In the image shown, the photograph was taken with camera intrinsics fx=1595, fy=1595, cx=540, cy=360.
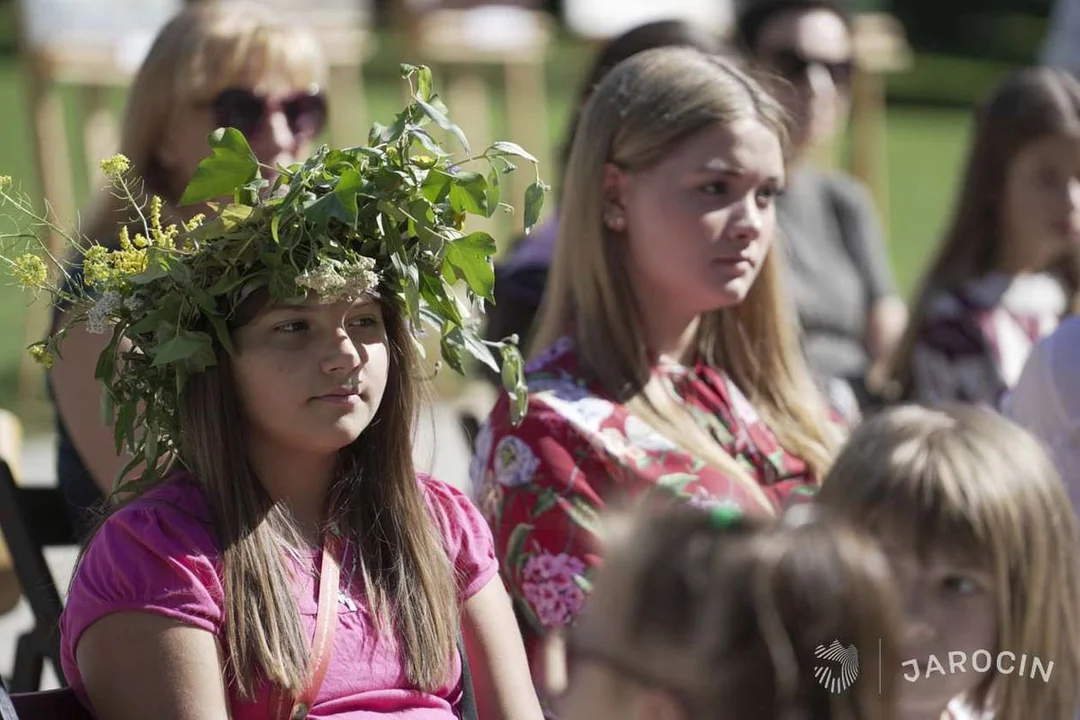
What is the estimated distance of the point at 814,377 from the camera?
3.57m

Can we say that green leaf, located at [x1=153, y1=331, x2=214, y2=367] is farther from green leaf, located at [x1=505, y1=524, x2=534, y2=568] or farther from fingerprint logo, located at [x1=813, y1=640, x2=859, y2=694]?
fingerprint logo, located at [x1=813, y1=640, x2=859, y2=694]

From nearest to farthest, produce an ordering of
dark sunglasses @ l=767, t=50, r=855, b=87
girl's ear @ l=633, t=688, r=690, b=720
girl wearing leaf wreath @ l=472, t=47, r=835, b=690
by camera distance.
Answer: girl's ear @ l=633, t=688, r=690, b=720 < girl wearing leaf wreath @ l=472, t=47, r=835, b=690 < dark sunglasses @ l=767, t=50, r=855, b=87

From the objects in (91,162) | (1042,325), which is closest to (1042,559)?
(1042,325)

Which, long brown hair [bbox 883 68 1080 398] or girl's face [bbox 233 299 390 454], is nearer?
girl's face [bbox 233 299 390 454]

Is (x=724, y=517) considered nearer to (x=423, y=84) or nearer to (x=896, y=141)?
(x=423, y=84)

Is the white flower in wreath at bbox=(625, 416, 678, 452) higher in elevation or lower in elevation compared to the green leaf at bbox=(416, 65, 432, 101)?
lower

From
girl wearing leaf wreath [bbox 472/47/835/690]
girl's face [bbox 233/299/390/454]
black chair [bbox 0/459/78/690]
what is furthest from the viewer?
girl wearing leaf wreath [bbox 472/47/835/690]

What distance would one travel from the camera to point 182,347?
2195mm

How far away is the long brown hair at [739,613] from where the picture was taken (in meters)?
1.55

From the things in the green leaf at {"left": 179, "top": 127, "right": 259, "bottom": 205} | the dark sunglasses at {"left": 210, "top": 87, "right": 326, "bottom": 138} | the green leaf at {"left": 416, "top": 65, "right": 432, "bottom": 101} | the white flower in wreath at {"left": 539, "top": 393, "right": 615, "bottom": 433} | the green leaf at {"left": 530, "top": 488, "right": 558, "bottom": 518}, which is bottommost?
the green leaf at {"left": 530, "top": 488, "right": 558, "bottom": 518}

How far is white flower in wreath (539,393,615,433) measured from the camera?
294 centimetres

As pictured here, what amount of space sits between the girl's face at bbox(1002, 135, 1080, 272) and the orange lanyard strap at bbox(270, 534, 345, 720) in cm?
254

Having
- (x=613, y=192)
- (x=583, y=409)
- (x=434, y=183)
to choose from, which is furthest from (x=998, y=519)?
(x=613, y=192)

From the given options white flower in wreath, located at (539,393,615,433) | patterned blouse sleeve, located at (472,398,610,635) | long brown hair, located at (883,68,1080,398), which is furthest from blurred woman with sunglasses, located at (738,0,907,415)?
patterned blouse sleeve, located at (472,398,610,635)
